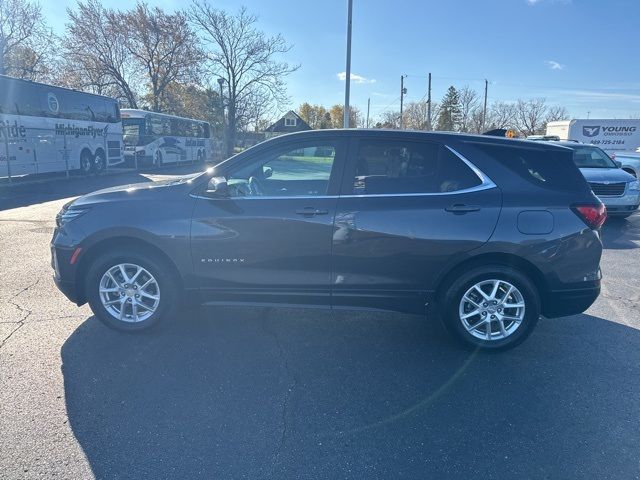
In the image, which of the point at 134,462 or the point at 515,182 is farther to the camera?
the point at 515,182

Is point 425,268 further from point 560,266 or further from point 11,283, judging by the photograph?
point 11,283

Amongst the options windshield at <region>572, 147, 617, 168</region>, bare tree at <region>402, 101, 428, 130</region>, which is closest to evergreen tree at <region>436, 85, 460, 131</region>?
bare tree at <region>402, 101, 428, 130</region>

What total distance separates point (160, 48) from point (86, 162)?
22.3 m

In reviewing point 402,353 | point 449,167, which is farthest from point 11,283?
point 449,167

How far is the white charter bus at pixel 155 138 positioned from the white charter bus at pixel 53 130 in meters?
2.66

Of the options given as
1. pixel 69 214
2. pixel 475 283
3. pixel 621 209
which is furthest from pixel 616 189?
pixel 69 214

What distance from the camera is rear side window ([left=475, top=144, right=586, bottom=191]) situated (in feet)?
12.2

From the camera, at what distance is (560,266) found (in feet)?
12.1

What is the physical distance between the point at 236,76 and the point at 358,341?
38851 mm

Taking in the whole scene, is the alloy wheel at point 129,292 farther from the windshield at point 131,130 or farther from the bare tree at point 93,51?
the bare tree at point 93,51

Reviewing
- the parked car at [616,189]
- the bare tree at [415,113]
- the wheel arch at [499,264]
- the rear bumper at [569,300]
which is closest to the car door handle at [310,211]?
the wheel arch at [499,264]

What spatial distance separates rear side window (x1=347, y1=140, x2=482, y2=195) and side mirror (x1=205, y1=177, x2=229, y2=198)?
1.08m

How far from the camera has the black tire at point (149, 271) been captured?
155 inches

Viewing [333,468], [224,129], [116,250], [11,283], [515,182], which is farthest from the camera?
[224,129]
